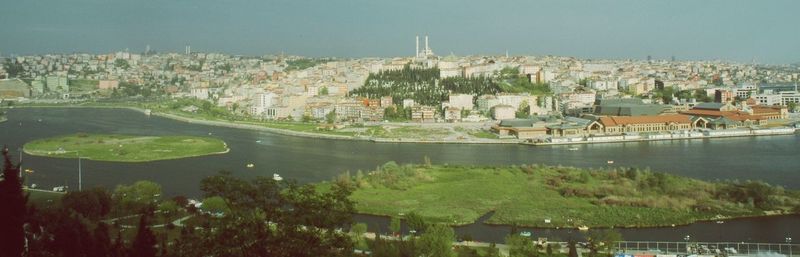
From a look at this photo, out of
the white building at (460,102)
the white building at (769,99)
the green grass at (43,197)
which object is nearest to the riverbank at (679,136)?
the white building at (769,99)

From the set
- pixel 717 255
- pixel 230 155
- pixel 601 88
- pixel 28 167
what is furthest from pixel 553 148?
pixel 601 88

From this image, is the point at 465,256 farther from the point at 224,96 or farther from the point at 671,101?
the point at 224,96

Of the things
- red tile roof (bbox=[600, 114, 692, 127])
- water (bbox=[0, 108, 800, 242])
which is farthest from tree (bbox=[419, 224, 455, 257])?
red tile roof (bbox=[600, 114, 692, 127])

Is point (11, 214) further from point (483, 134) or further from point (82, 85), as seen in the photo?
point (82, 85)

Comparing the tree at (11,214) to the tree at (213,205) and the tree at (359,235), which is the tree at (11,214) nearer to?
the tree at (359,235)

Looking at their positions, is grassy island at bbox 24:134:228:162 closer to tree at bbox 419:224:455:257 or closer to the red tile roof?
tree at bbox 419:224:455:257

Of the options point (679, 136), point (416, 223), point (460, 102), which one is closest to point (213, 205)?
point (416, 223)

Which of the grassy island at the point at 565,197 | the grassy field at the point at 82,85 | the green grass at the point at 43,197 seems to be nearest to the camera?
the grassy island at the point at 565,197
